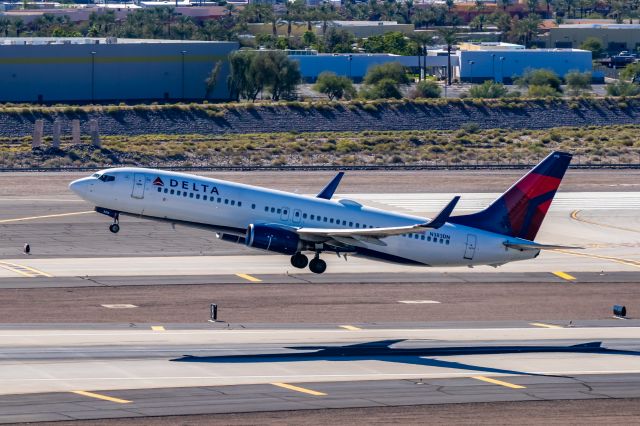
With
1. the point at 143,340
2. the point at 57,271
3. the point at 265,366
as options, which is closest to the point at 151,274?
the point at 57,271

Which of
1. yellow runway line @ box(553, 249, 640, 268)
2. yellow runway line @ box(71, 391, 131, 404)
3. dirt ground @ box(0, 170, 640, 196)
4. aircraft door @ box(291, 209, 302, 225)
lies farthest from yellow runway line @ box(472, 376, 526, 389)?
dirt ground @ box(0, 170, 640, 196)

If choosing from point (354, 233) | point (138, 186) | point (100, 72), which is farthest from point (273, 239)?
point (100, 72)

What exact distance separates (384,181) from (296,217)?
56.2 meters

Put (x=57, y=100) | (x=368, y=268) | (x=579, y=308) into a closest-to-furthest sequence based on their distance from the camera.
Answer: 1. (x=579, y=308)
2. (x=368, y=268)
3. (x=57, y=100)

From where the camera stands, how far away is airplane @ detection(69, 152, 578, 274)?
65.5 meters

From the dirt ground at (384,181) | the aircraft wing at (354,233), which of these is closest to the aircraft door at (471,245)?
the aircraft wing at (354,233)

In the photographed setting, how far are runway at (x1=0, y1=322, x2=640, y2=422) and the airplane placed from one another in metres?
6.87

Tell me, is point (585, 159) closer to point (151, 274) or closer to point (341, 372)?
point (151, 274)

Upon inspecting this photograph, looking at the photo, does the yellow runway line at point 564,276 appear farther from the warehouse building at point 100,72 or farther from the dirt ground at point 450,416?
the warehouse building at point 100,72

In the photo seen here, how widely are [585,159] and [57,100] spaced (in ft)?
250

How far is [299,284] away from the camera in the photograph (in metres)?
72.7

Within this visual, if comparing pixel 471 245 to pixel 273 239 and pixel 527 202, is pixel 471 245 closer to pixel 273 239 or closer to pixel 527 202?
pixel 527 202

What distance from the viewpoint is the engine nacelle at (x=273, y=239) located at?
64.6 metres

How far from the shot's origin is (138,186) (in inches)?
2571
